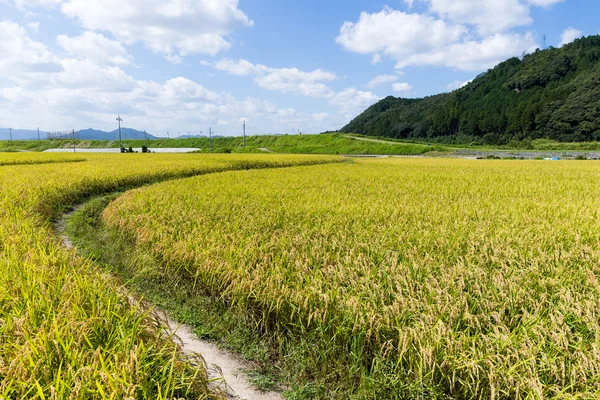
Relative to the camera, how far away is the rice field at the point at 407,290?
2.47m

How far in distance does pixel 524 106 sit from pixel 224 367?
99349 mm

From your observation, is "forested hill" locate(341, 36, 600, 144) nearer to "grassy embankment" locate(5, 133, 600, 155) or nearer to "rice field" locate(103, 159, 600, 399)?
"grassy embankment" locate(5, 133, 600, 155)

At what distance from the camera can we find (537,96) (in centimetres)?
8525

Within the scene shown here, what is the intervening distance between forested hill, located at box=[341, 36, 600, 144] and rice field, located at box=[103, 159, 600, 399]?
83823mm

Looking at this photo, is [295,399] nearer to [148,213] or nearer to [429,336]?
[429,336]

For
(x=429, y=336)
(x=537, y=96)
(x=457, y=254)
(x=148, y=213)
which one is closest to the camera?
(x=429, y=336)

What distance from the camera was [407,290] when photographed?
10.8 feet

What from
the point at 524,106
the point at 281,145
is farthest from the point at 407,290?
the point at 524,106

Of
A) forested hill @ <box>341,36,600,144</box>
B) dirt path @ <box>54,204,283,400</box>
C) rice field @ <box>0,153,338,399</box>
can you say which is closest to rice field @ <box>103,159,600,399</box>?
dirt path @ <box>54,204,283,400</box>

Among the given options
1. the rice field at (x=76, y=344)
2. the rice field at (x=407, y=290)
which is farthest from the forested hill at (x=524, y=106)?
the rice field at (x=76, y=344)

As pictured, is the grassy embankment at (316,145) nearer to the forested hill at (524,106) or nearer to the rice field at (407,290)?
the forested hill at (524,106)

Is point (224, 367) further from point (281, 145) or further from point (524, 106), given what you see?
point (524, 106)

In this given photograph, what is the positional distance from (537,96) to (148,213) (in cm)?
10370

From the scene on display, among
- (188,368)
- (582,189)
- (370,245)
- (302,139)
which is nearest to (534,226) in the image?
(370,245)
